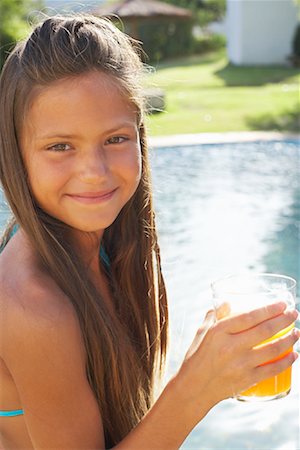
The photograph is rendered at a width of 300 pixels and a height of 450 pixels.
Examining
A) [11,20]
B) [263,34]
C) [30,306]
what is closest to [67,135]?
[30,306]

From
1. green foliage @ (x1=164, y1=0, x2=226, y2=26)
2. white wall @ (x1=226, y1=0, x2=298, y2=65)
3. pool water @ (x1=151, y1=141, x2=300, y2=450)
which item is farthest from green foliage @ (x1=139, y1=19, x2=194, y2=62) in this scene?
pool water @ (x1=151, y1=141, x2=300, y2=450)

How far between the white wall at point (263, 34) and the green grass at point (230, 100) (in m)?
1.35

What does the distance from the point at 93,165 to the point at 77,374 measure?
1.56 ft

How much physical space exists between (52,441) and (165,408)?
0.26 metres

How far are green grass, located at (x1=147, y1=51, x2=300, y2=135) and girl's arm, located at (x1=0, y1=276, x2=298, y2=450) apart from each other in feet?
29.6

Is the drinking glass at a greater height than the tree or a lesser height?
greater

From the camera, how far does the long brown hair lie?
5.59ft

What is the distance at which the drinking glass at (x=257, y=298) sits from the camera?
1589 mm

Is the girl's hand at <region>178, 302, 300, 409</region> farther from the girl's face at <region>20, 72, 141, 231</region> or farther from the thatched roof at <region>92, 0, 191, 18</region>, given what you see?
the thatched roof at <region>92, 0, 191, 18</region>

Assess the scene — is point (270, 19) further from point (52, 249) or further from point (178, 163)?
point (52, 249)

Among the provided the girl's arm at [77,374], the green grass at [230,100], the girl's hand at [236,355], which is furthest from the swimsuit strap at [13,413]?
the green grass at [230,100]

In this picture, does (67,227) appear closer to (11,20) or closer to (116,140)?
(116,140)

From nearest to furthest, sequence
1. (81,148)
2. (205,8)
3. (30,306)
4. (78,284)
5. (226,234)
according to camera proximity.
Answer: (30,306)
(81,148)
(78,284)
(226,234)
(205,8)

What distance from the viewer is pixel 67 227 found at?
185 cm
